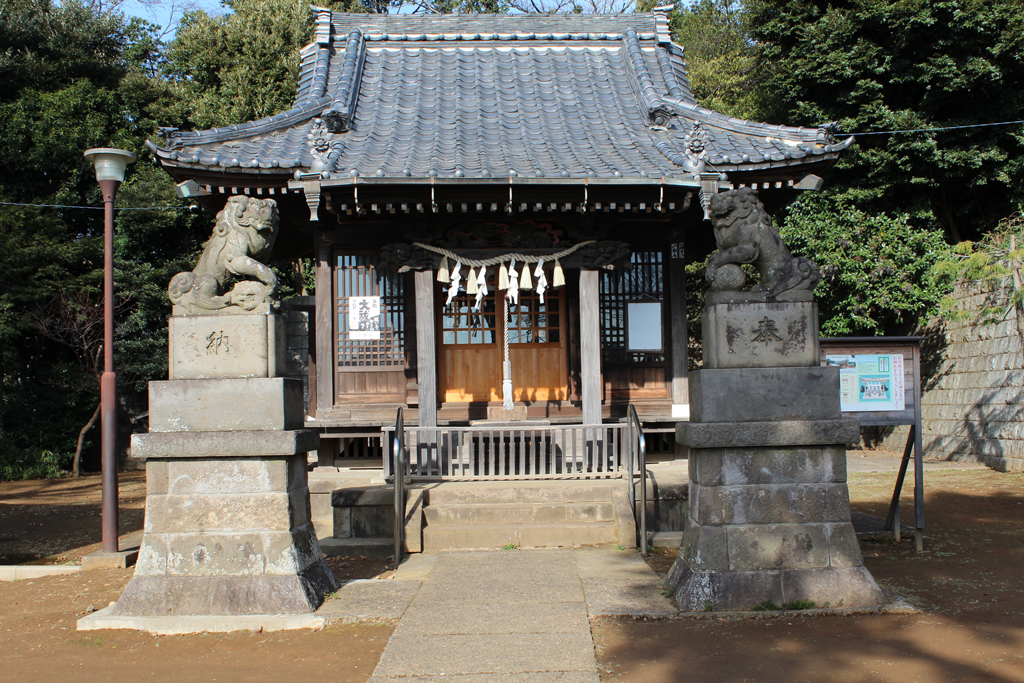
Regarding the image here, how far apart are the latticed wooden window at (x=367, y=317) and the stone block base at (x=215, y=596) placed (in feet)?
17.7

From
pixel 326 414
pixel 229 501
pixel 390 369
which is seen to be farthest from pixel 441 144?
pixel 229 501

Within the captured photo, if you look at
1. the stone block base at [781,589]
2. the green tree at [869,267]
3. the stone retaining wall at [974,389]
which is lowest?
the stone block base at [781,589]

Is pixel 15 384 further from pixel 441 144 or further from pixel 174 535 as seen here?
pixel 174 535

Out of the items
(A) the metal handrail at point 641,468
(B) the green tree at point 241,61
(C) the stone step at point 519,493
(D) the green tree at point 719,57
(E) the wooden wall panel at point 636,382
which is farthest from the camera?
(D) the green tree at point 719,57

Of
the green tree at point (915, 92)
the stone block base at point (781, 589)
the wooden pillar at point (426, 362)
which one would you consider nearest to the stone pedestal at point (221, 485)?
the stone block base at point (781, 589)

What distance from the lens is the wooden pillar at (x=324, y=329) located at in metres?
10.6

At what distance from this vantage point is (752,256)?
5879 mm

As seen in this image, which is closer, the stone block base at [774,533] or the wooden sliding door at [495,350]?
the stone block base at [774,533]

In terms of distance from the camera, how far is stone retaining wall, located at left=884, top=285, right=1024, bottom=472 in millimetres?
13055

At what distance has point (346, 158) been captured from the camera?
32.8ft

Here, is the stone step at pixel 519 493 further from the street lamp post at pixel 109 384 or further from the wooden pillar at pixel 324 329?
the street lamp post at pixel 109 384

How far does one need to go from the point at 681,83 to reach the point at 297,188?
21.2 ft

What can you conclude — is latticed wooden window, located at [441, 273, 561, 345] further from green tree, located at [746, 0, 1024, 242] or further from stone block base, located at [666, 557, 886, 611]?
green tree, located at [746, 0, 1024, 242]

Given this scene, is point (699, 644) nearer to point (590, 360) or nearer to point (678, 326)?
point (590, 360)
